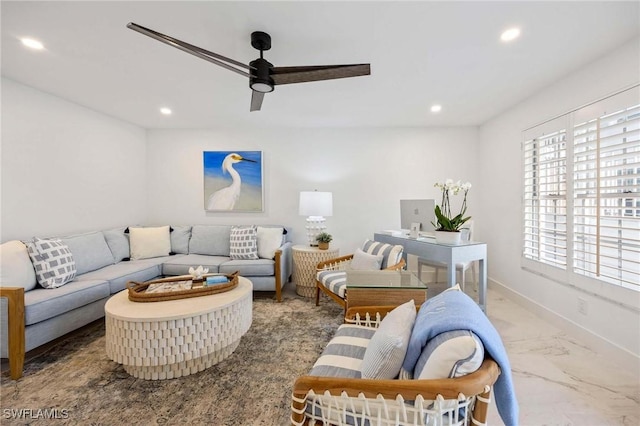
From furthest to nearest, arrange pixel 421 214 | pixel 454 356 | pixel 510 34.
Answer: pixel 421 214 < pixel 510 34 < pixel 454 356

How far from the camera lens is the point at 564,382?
1.90 metres

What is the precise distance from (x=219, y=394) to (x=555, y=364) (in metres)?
2.49

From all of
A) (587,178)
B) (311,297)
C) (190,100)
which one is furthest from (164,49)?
(587,178)

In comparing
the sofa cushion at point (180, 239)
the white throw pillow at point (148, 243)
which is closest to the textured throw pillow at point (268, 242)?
the sofa cushion at point (180, 239)

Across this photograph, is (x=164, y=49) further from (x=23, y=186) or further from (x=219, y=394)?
(x=219, y=394)

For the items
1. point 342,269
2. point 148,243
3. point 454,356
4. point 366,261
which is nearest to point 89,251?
point 148,243

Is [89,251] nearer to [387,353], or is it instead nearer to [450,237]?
[387,353]

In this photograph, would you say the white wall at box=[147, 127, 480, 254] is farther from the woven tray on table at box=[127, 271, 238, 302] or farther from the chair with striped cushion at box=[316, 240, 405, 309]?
the woven tray on table at box=[127, 271, 238, 302]

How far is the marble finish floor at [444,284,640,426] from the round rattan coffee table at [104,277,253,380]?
1.81 m

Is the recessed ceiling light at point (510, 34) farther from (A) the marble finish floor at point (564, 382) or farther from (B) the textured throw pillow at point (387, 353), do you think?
(A) the marble finish floor at point (564, 382)

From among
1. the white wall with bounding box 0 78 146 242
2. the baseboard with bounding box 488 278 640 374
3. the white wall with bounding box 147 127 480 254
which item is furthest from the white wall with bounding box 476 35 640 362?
the white wall with bounding box 0 78 146 242

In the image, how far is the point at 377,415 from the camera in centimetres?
100

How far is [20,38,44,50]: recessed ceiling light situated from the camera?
206 cm

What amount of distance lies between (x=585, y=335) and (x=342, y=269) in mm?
2302
